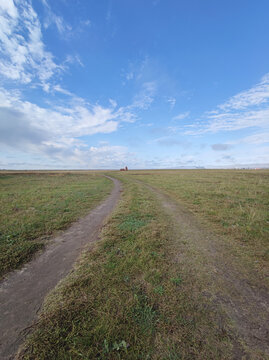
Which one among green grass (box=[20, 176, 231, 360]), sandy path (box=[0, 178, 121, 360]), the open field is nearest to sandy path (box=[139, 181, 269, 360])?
the open field

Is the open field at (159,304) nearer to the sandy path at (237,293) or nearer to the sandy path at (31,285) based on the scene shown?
the sandy path at (237,293)

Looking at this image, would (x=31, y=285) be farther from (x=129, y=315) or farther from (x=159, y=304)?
(x=159, y=304)

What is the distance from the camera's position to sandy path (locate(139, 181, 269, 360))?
2.45m

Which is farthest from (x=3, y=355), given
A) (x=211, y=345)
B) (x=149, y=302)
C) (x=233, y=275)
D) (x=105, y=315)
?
(x=233, y=275)

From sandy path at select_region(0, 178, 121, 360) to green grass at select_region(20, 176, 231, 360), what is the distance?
0.95 ft

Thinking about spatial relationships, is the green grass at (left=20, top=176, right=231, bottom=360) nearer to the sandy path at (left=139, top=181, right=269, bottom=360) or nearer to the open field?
the open field

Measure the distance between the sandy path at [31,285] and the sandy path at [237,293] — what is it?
3.78 metres

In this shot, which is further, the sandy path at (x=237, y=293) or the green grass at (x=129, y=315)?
the sandy path at (x=237, y=293)

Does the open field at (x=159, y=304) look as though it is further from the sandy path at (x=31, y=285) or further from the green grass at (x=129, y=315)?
the sandy path at (x=31, y=285)

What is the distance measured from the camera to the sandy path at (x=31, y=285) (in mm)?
Result: 2549

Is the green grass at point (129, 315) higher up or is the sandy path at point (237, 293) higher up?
the green grass at point (129, 315)

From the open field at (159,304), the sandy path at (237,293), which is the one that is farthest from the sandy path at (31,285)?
the sandy path at (237,293)

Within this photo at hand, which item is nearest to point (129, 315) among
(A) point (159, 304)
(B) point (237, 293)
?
(A) point (159, 304)

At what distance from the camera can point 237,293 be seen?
3.51 metres
